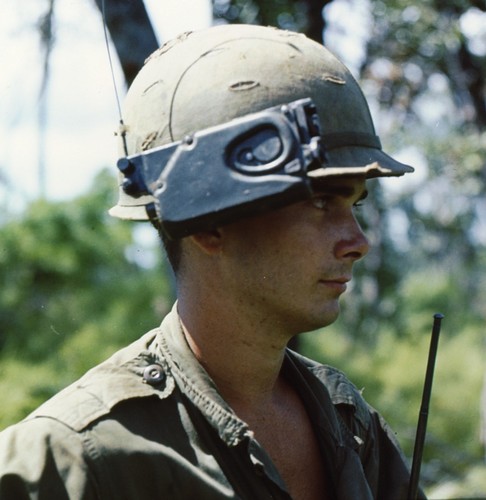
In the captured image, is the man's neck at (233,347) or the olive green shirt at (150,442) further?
the man's neck at (233,347)

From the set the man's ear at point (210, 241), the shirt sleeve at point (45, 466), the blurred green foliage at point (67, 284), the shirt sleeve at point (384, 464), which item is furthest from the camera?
the blurred green foliage at point (67, 284)

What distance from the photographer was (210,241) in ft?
9.17

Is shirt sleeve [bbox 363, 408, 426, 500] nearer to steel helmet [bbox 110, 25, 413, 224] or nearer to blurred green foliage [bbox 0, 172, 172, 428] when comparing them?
steel helmet [bbox 110, 25, 413, 224]

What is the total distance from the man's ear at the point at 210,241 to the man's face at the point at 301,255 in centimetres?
2

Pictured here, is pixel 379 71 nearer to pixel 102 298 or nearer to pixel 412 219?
pixel 102 298

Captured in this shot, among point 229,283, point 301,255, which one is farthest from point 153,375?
point 301,255

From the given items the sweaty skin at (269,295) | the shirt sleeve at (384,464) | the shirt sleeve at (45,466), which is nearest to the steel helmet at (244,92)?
the sweaty skin at (269,295)

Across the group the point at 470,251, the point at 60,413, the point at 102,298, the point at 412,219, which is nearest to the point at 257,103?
the point at 60,413

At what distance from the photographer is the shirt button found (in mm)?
2725

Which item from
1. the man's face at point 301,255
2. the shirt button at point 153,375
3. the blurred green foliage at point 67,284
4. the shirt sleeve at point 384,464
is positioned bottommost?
the blurred green foliage at point 67,284

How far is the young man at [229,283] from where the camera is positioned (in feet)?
8.28

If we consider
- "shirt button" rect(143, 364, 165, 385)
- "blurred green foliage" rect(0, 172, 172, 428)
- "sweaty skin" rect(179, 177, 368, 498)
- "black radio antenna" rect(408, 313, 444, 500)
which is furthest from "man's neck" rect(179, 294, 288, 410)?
"blurred green foliage" rect(0, 172, 172, 428)

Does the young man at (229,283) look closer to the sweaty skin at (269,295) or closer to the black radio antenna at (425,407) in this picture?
the sweaty skin at (269,295)

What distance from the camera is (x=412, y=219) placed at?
1692cm
